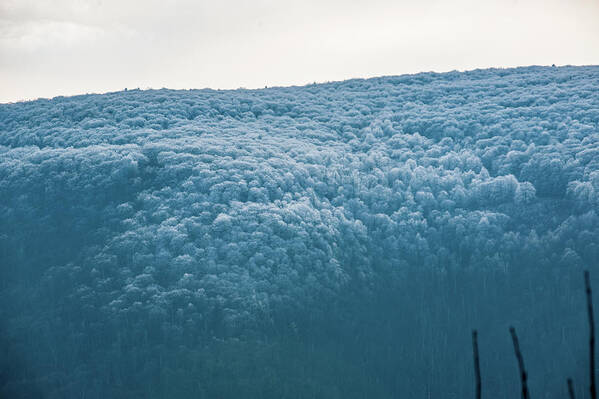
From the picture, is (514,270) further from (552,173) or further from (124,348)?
(124,348)

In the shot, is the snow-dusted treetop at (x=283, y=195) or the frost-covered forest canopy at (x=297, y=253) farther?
the snow-dusted treetop at (x=283, y=195)

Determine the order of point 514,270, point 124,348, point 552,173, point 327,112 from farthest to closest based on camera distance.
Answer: point 327,112 < point 552,173 < point 514,270 < point 124,348

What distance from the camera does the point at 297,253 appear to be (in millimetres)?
15008

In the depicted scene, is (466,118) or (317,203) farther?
(466,118)

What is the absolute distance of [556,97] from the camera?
21375 mm

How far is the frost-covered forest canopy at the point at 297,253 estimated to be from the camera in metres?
12.6

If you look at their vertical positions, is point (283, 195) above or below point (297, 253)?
above

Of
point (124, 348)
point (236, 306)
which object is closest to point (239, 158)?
point (236, 306)

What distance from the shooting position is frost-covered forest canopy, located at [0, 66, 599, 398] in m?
12.6

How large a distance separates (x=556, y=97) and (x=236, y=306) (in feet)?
49.6

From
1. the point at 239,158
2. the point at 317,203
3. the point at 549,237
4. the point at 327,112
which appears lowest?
the point at 549,237

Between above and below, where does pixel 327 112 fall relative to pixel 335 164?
above

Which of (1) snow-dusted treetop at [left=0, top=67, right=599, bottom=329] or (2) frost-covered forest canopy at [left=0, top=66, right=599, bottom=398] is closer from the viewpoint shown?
(2) frost-covered forest canopy at [left=0, top=66, right=599, bottom=398]

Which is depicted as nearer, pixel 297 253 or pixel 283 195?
pixel 297 253
